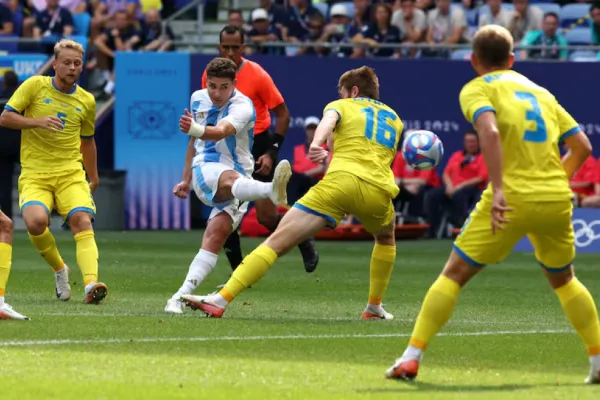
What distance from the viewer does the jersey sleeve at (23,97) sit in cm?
1151

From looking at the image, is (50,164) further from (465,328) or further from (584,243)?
(584,243)

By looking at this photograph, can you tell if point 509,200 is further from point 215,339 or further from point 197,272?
point 197,272

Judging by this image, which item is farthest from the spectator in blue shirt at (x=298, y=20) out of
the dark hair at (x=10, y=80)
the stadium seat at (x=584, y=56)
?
the dark hair at (x=10, y=80)

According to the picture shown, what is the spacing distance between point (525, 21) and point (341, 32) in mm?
3052

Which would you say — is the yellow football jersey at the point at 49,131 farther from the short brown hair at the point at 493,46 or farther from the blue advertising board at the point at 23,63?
the blue advertising board at the point at 23,63

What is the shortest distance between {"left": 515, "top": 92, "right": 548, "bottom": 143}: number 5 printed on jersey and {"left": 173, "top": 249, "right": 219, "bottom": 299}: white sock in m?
3.92

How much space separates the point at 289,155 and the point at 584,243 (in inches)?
220

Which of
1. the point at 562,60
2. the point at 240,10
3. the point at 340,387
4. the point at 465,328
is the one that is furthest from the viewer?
the point at 240,10

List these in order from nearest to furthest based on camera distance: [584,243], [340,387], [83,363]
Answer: [340,387] → [83,363] → [584,243]

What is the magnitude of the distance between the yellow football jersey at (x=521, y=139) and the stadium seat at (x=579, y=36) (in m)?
16.8

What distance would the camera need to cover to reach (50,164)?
1173cm

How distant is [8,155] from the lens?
881 inches

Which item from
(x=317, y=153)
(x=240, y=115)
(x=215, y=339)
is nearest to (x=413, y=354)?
(x=215, y=339)

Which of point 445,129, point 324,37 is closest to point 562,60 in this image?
point 445,129
